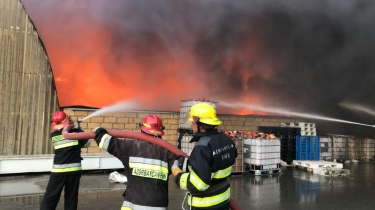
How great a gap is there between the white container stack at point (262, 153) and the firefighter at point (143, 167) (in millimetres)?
6331

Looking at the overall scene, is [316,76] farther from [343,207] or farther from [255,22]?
[343,207]

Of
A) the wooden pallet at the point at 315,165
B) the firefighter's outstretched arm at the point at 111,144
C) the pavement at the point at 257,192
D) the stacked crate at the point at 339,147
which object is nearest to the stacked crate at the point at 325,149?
the stacked crate at the point at 339,147

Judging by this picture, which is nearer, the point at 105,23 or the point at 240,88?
the point at 105,23

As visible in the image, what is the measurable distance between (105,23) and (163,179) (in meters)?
8.64

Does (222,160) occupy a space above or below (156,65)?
below

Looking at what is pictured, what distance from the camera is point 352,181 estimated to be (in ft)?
25.6

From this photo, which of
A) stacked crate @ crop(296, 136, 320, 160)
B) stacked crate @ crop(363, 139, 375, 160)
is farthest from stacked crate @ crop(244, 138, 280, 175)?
stacked crate @ crop(363, 139, 375, 160)

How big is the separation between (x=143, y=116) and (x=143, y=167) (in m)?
6.81

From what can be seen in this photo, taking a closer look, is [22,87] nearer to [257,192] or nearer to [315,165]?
[257,192]

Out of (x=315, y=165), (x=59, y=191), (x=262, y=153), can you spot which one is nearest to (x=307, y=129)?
(x=315, y=165)

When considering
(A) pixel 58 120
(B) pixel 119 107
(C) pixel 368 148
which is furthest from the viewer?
(C) pixel 368 148

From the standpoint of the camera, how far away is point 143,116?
931cm

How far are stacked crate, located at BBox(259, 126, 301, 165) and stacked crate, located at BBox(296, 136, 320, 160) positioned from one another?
0.19 m

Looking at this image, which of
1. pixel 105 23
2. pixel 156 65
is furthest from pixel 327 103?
pixel 105 23
